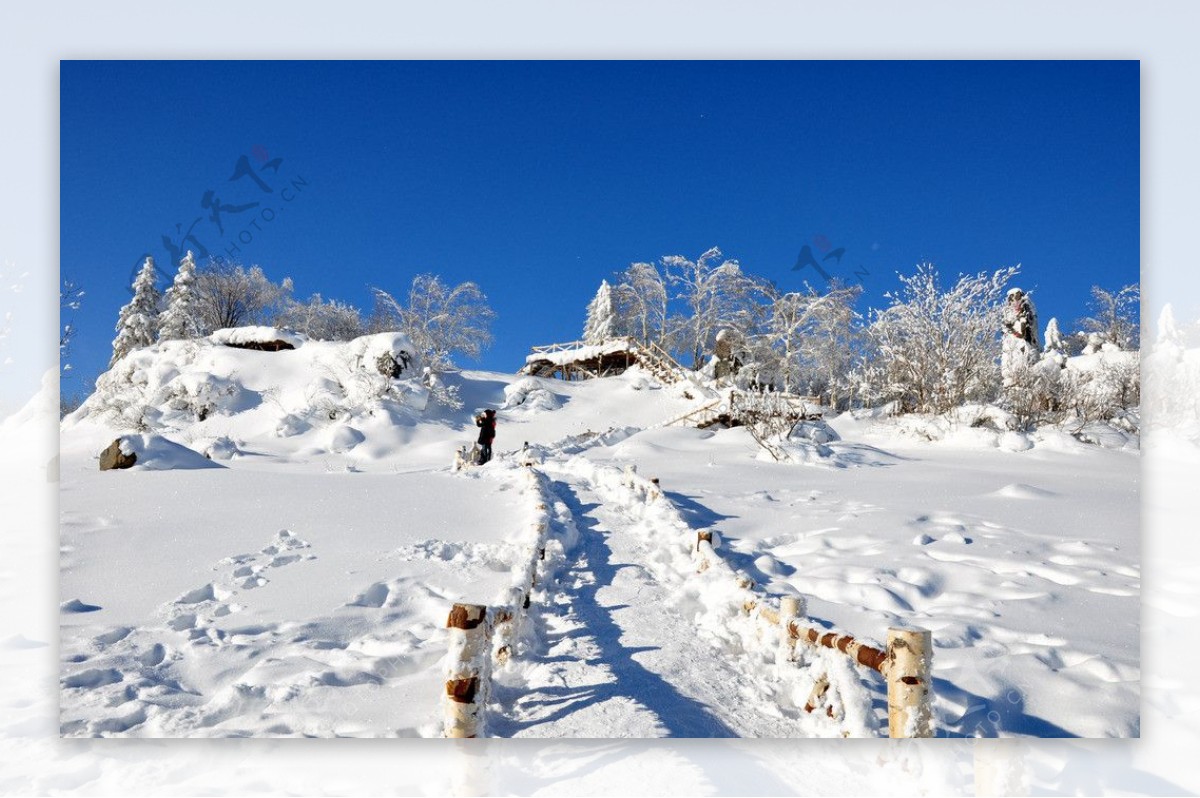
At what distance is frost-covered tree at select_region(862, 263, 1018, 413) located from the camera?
50.1 feet

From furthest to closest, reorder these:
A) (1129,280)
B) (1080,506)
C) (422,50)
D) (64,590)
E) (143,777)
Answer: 1. (1080,506)
2. (1129,280)
3. (422,50)
4. (64,590)
5. (143,777)

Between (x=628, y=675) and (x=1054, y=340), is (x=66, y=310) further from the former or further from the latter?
(x=1054, y=340)

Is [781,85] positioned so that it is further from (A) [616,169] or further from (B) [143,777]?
(B) [143,777]

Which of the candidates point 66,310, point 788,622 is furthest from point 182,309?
point 788,622

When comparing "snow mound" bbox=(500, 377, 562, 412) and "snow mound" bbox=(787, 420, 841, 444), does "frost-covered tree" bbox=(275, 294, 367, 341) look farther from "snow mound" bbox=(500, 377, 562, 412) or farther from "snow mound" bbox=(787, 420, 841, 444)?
"snow mound" bbox=(787, 420, 841, 444)

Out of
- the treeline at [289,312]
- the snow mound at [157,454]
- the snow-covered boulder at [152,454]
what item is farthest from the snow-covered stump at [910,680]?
the treeline at [289,312]

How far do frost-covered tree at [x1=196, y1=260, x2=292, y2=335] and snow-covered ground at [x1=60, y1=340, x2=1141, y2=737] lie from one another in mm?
15604

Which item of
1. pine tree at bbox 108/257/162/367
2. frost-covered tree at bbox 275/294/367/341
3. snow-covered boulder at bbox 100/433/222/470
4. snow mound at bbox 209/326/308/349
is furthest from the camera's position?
frost-covered tree at bbox 275/294/367/341

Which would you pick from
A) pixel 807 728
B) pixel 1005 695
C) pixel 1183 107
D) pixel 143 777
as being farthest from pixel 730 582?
pixel 1183 107

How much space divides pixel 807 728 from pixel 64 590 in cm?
455

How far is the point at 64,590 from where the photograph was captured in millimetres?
4531

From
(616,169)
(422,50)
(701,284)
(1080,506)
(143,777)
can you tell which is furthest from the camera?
(701,284)

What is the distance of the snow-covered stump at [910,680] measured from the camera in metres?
2.86

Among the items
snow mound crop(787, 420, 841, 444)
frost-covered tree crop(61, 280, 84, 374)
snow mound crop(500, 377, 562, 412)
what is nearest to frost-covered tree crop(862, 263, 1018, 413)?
snow mound crop(787, 420, 841, 444)
